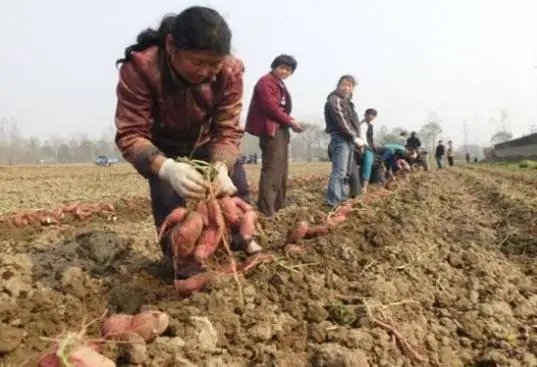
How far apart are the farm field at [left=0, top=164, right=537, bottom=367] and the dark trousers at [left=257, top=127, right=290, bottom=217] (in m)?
1.63

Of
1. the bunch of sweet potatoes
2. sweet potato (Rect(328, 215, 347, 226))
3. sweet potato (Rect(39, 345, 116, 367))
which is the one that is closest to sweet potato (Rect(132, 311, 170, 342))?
sweet potato (Rect(39, 345, 116, 367))

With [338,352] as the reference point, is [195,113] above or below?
above

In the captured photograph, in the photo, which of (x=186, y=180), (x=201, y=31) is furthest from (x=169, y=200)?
(x=201, y=31)

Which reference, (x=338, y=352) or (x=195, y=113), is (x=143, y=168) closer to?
(x=195, y=113)

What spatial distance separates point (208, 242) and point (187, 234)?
0.13 metres

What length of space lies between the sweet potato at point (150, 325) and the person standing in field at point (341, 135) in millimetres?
5082

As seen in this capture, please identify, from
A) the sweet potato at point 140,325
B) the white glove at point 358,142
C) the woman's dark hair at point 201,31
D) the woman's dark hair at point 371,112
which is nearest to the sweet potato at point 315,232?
the woman's dark hair at point 201,31

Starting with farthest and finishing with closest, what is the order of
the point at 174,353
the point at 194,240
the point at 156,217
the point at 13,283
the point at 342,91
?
1. the point at 342,91
2. the point at 156,217
3. the point at 13,283
4. the point at 194,240
5. the point at 174,353

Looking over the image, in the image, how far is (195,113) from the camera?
357cm

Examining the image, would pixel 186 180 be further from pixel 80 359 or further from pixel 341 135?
pixel 341 135

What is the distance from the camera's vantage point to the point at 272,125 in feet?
21.2

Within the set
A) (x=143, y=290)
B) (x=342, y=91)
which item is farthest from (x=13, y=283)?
(x=342, y=91)

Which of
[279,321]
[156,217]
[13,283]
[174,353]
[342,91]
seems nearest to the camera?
[174,353]

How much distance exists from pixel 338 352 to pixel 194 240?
1.11 meters
